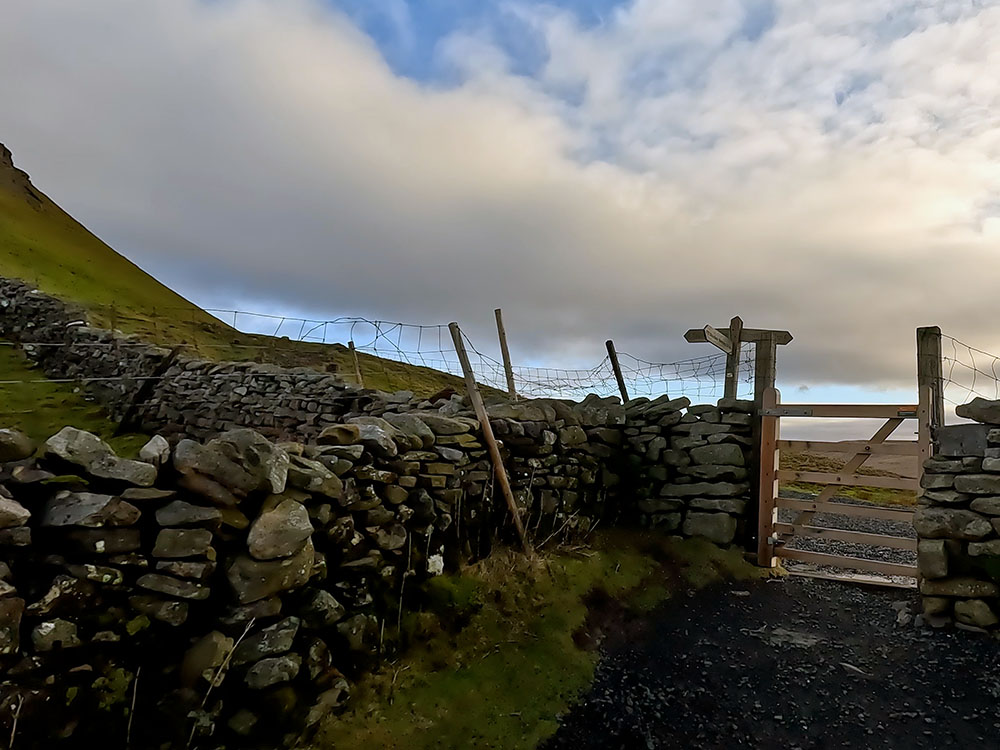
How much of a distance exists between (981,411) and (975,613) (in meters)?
2.26

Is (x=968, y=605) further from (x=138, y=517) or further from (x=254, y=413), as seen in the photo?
(x=254, y=413)

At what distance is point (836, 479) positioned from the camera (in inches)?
347

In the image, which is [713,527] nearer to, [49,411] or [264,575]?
[264,575]

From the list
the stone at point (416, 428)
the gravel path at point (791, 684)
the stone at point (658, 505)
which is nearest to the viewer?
the gravel path at point (791, 684)

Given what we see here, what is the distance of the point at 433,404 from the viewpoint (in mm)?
9328

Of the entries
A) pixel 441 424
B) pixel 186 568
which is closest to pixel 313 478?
pixel 186 568

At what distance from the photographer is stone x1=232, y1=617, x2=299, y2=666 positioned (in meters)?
3.88

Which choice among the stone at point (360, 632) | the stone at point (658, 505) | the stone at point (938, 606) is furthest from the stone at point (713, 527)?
the stone at point (360, 632)

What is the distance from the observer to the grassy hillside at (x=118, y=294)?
1884 centimetres

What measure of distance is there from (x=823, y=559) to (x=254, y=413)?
10483 mm

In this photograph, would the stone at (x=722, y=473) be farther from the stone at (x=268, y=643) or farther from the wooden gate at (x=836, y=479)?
the stone at (x=268, y=643)

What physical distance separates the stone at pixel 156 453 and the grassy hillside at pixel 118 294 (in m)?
9.69

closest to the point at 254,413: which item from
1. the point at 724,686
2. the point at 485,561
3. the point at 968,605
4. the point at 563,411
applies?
the point at 563,411

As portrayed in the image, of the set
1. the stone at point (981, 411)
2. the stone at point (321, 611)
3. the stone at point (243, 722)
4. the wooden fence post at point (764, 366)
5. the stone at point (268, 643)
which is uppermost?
the wooden fence post at point (764, 366)
